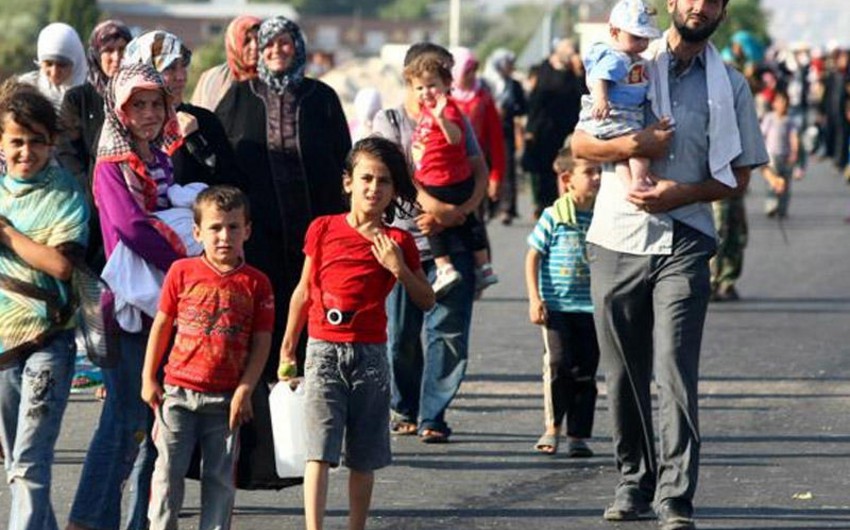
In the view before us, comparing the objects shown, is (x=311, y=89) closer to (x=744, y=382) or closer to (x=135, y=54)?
(x=135, y=54)

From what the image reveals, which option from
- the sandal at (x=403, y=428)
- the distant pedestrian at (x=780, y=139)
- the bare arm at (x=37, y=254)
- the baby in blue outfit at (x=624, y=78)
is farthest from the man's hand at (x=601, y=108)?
the distant pedestrian at (x=780, y=139)

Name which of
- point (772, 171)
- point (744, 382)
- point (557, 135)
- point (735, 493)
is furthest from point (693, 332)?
point (772, 171)

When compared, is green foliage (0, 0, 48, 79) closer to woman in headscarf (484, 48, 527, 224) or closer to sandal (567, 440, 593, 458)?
woman in headscarf (484, 48, 527, 224)

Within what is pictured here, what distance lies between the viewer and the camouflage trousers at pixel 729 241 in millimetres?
18031

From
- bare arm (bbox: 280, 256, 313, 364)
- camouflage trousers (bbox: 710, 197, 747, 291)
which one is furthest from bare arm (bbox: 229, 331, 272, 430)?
camouflage trousers (bbox: 710, 197, 747, 291)

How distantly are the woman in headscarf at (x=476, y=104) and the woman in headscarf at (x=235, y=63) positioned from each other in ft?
17.3

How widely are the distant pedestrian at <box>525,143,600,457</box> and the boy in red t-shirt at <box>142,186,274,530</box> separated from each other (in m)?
2.93

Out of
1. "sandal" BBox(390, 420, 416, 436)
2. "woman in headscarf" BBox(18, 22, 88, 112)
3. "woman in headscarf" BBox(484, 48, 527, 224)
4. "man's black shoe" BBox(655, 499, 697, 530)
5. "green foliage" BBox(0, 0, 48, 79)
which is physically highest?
"woman in headscarf" BBox(18, 22, 88, 112)

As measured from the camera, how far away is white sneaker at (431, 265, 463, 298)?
11.4 meters

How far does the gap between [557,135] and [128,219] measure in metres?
15.4

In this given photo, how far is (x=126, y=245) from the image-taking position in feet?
27.4

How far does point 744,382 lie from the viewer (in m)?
13.5

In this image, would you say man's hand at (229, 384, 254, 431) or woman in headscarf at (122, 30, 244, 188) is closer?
man's hand at (229, 384, 254, 431)

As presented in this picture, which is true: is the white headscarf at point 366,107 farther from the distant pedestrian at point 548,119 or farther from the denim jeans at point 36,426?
the distant pedestrian at point 548,119
